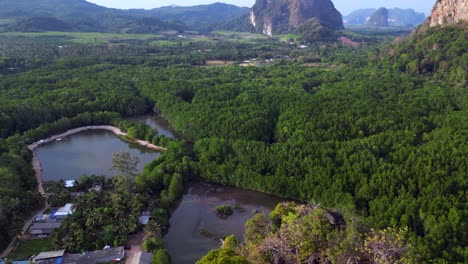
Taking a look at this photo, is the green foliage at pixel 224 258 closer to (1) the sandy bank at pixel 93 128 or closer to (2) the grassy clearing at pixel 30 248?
(2) the grassy clearing at pixel 30 248

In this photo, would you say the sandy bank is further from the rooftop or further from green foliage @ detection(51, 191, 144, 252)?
the rooftop

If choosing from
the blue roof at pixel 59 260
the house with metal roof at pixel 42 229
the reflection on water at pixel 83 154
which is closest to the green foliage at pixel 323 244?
the blue roof at pixel 59 260

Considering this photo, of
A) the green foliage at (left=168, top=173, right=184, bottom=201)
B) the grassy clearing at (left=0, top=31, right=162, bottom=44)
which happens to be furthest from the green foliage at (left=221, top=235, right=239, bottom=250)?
the grassy clearing at (left=0, top=31, right=162, bottom=44)

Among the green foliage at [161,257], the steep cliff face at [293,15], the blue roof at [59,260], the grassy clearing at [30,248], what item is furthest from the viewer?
the steep cliff face at [293,15]

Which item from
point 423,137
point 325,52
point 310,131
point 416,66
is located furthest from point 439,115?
point 325,52

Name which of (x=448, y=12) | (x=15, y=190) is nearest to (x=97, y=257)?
(x=15, y=190)

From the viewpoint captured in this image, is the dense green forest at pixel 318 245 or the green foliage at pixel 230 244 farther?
the green foliage at pixel 230 244

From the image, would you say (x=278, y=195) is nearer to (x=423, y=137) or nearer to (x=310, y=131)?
(x=310, y=131)
